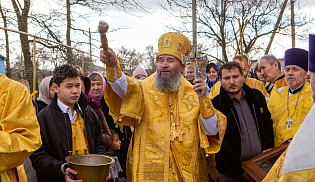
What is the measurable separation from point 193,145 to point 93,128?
1.10 m

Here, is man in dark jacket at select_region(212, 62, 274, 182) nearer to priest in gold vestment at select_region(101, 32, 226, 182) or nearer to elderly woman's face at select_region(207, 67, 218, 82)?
priest in gold vestment at select_region(101, 32, 226, 182)

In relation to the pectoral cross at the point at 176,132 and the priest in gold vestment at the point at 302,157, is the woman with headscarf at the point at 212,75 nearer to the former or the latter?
the pectoral cross at the point at 176,132

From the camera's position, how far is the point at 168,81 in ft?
11.9

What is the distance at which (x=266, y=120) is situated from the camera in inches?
167

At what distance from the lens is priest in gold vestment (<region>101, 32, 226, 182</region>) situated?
3316 millimetres

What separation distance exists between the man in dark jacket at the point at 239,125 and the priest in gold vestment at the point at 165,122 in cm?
49

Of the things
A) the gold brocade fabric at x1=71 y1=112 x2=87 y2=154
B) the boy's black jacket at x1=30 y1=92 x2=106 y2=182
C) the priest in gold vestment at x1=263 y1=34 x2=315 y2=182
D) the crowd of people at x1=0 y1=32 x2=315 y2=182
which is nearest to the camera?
the priest in gold vestment at x1=263 y1=34 x2=315 y2=182

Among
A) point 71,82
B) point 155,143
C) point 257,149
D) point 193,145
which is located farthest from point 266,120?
point 71,82

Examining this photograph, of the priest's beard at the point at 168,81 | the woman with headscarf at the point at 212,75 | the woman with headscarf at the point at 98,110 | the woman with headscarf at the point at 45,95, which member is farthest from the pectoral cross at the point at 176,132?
the woman with headscarf at the point at 212,75

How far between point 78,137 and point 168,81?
114 cm

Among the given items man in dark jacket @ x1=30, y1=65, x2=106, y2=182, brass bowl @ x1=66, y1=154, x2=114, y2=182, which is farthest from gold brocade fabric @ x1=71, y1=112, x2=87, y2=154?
brass bowl @ x1=66, y1=154, x2=114, y2=182

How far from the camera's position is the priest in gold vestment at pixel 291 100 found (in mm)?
4207

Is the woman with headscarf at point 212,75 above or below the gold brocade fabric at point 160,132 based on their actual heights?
above

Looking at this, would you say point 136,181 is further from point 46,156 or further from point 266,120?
point 266,120
